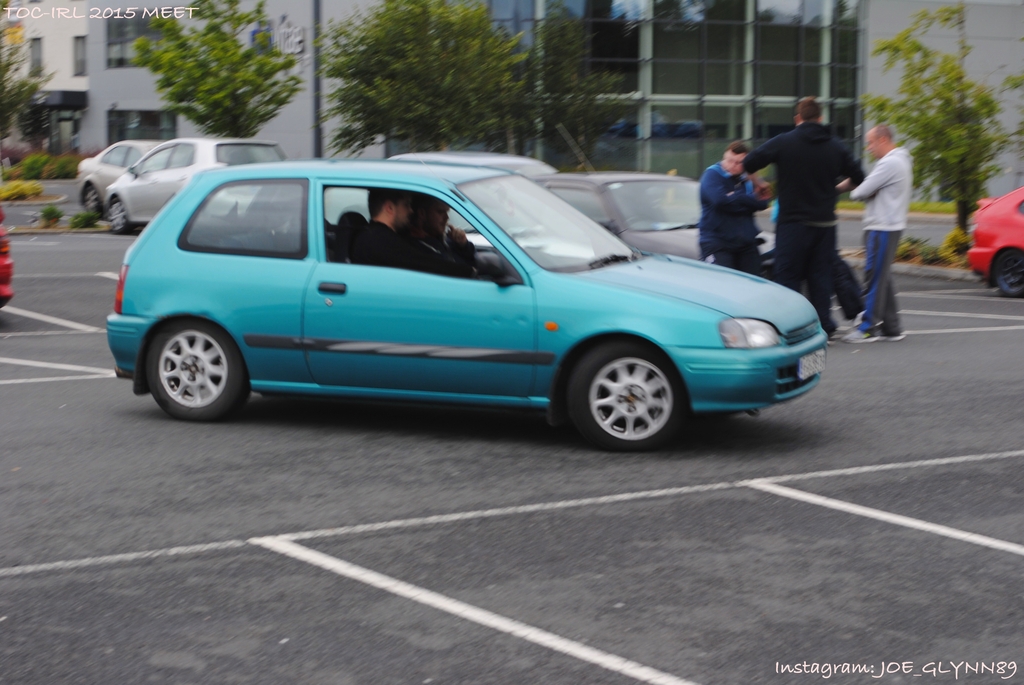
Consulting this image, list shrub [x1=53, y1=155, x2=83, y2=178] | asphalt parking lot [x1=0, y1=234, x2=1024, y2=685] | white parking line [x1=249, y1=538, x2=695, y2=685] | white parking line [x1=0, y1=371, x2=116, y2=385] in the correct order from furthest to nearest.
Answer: shrub [x1=53, y1=155, x2=83, y2=178], white parking line [x1=0, y1=371, x2=116, y2=385], asphalt parking lot [x1=0, y1=234, x2=1024, y2=685], white parking line [x1=249, y1=538, x2=695, y2=685]

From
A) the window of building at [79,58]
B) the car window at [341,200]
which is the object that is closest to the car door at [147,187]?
the car window at [341,200]

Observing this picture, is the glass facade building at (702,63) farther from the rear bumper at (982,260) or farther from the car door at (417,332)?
the car door at (417,332)

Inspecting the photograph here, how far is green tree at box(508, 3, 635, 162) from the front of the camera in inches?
1526

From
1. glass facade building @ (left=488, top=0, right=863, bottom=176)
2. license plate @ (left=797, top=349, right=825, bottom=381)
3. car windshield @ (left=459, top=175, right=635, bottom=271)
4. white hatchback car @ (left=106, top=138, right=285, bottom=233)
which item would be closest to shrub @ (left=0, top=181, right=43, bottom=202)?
glass facade building @ (left=488, top=0, right=863, bottom=176)

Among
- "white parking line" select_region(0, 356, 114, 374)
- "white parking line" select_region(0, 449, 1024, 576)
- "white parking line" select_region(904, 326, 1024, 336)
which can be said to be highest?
"white parking line" select_region(904, 326, 1024, 336)

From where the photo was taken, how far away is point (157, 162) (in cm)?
2375

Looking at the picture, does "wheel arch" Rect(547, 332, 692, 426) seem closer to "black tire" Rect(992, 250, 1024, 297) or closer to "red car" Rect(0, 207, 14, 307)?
"red car" Rect(0, 207, 14, 307)

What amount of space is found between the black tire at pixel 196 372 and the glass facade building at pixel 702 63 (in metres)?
33.9

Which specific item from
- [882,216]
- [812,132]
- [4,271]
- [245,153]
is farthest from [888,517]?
[245,153]

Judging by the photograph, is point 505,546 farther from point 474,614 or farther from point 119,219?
point 119,219

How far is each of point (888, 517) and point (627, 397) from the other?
174 centimetres

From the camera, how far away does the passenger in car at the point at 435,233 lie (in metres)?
8.02

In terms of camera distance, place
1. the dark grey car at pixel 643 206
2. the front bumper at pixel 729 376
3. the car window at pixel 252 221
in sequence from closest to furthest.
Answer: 1. the front bumper at pixel 729 376
2. the car window at pixel 252 221
3. the dark grey car at pixel 643 206

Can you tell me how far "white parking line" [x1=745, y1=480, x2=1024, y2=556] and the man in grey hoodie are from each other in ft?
18.5
